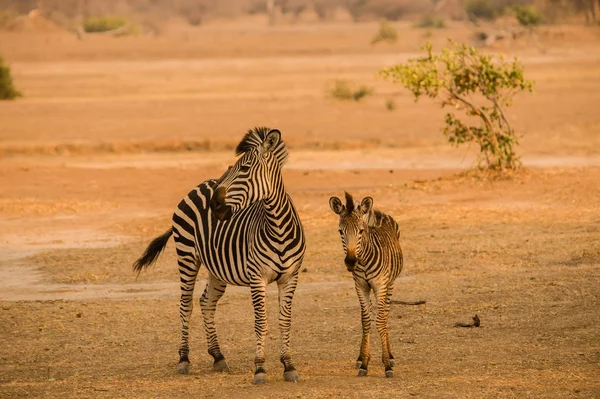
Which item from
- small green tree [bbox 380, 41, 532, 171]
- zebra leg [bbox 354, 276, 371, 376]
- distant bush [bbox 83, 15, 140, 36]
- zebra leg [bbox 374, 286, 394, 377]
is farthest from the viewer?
distant bush [bbox 83, 15, 140, 36]

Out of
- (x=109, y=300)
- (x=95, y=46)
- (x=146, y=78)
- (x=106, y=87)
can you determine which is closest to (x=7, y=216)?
(x=109, y=300)

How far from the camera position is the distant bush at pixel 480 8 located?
91.9m

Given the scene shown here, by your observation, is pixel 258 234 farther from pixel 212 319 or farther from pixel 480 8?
pixel 480 8

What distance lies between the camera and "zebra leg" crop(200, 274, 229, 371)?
32.6 feet

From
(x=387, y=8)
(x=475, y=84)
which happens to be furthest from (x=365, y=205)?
(x=387, y=8)

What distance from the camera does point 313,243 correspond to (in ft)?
55.0

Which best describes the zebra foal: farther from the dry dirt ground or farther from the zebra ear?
the zebra ear

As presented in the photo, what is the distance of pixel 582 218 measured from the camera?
58.5 feet

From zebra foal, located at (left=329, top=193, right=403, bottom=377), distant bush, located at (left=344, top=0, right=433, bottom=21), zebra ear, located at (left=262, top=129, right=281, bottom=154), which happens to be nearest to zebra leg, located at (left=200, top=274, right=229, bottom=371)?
zebra foal, located at (left=329, top=193, right=403, bottom=377)

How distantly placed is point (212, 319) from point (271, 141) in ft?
6.26

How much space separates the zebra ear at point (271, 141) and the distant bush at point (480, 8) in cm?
8472

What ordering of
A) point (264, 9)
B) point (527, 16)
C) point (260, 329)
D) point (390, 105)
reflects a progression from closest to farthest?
point (260, 329) < point (390, 105) < point (527, 16) < point (264, 9)

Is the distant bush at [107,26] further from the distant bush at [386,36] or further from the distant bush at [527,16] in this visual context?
the distant bush at [527,16]

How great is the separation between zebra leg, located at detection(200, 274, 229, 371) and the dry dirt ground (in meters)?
0.16
